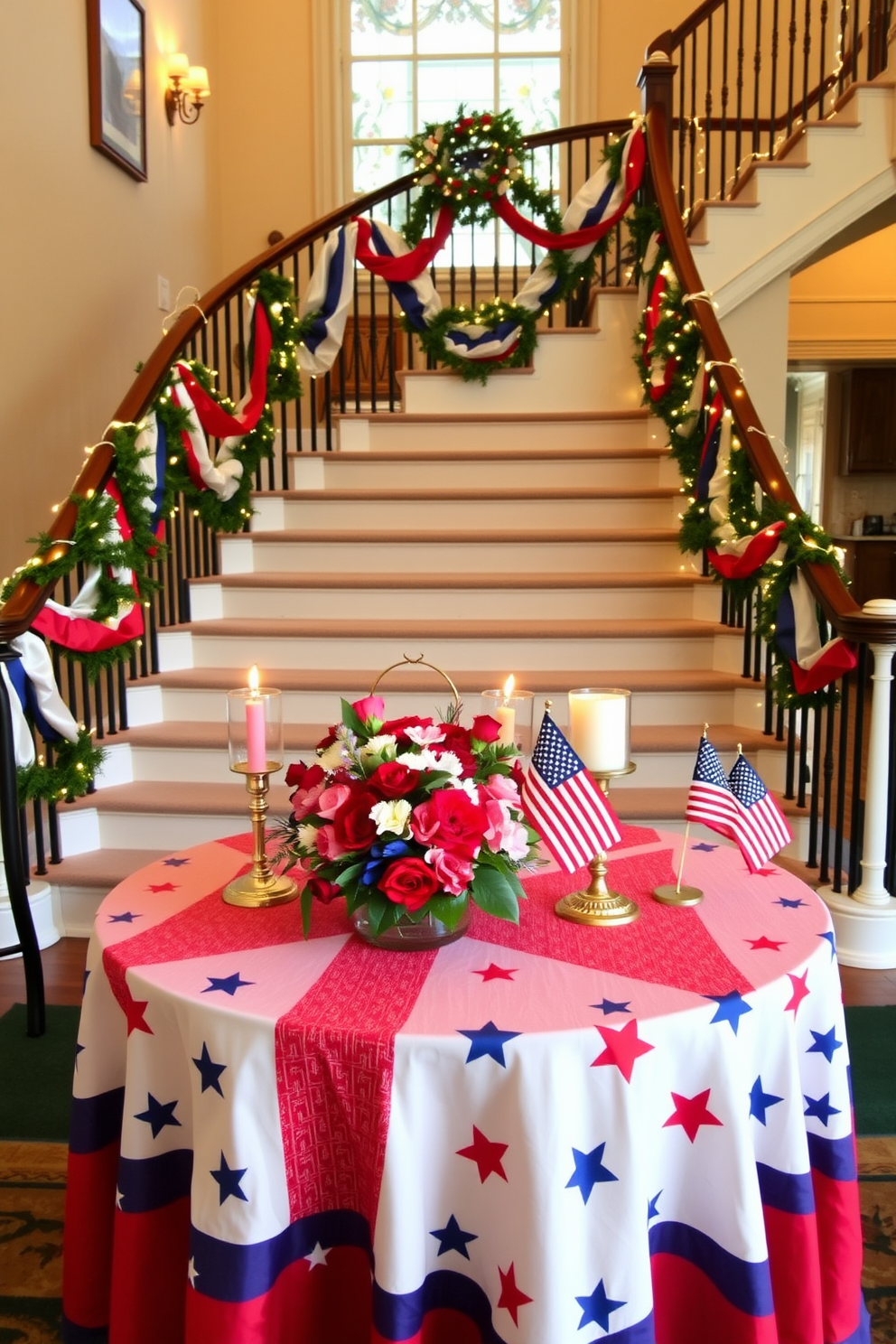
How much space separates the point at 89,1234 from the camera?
1.47 m

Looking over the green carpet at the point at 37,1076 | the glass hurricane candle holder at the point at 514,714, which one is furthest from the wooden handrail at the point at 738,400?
the green carpet at the point at 37,1076

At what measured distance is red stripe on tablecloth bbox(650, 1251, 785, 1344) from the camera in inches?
47.3

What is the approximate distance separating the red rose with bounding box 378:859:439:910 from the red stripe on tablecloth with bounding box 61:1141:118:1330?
60 cm

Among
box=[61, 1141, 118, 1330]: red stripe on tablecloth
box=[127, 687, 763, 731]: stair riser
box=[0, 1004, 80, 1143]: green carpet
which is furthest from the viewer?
box=[127, 687, 763, 731]: stair riser

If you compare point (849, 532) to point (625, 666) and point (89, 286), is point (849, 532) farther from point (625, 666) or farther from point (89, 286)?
point (89, 286)

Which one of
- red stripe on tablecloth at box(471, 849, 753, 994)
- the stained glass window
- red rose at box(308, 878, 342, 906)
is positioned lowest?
red stripe on tablecloth at box(471, 849, 753, 994)

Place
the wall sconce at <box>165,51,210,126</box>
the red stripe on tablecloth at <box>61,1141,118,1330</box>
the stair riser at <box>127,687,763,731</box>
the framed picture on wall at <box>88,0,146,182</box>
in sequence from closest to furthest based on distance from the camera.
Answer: the red stripe on tablecloth at <box>61,1141,118,1330</box> → the stair riser at <box>127,687,763,731</box> → the framed picture on wall at <box>88,0,146,182</box> → the wall sconce at <box>165,51,210,126</box>

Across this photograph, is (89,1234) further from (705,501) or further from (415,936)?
(705,501)

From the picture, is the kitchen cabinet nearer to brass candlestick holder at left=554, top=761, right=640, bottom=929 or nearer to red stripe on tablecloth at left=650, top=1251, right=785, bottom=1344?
brass candlestick holder at left=554, top=761, right=640, bottom=929

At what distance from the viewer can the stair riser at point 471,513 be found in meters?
4.52

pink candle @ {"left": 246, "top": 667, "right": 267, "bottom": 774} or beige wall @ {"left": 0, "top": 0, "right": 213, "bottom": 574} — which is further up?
beige wall @ {"left": 0, "top": 0, "right": 213, "bottom": 574}

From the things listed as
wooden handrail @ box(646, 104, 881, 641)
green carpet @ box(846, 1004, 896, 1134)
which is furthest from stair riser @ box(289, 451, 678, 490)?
green carpet @ box(846, 1004, 896, 1134)

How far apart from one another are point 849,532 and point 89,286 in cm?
662

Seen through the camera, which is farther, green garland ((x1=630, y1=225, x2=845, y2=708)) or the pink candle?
green garland ((x1=630, y1=225, x2=845, y2=708))
